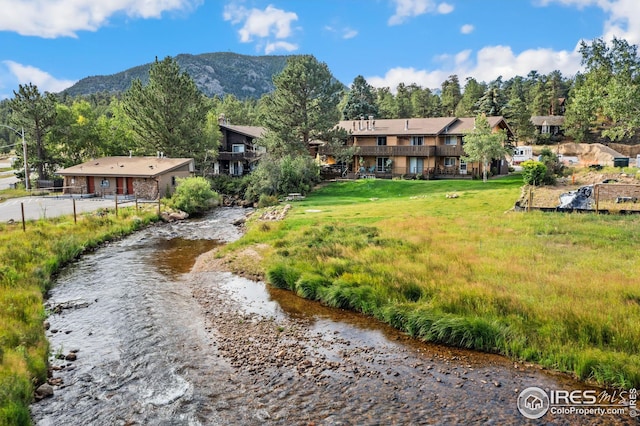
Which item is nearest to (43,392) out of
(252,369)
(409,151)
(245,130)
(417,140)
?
(252,369)

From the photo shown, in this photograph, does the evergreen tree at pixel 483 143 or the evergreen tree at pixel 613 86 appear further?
the evergreen tree at pixel 483 143

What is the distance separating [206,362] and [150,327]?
3.37 m

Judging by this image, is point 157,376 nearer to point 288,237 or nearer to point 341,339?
point 341,339

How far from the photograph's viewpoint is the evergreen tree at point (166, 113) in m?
49.7

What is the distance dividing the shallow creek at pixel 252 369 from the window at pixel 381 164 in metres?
41.4

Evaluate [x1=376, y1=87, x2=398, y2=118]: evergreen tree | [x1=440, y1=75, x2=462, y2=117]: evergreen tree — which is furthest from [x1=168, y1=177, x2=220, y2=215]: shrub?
[x1=440, y1=75, x2=462, y2=117]: evergreen tree

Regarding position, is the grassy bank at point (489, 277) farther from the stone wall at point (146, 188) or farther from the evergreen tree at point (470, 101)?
the evergreen tree at point (470, 101)

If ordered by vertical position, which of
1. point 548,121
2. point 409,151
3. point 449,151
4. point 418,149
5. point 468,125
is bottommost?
point 449,151

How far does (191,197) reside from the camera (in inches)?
1555

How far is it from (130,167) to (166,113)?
8.08 metres

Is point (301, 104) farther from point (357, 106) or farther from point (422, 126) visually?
point (357, 106)

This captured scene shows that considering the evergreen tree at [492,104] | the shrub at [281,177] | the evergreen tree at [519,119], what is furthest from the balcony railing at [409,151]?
the evergreen tree at [519,119]

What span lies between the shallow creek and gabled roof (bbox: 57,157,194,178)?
28.0m

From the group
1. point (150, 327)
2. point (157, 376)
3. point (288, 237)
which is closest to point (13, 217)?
point (288, 237)
